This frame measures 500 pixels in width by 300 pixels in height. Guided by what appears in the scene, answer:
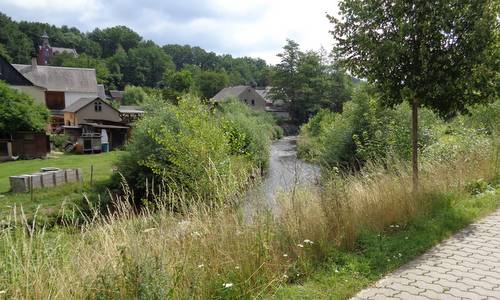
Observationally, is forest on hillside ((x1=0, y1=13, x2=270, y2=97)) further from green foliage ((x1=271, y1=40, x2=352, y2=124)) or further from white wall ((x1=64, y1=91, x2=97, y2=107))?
white wall ((x1=64, y1=91, x2=97, y2=107))

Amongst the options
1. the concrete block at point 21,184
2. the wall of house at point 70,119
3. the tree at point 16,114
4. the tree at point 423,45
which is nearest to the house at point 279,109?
the wall of house at point 70,119

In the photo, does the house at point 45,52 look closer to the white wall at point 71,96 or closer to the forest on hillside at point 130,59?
the forest on hillside at point 130,59

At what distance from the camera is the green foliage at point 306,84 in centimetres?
6550

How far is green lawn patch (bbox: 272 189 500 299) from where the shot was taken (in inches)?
158

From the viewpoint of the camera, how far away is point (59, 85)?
2243 inches

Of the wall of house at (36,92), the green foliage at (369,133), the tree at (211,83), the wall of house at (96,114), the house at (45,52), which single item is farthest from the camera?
the house at (45,52)

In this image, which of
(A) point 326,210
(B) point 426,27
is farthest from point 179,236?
(B) point 426,27

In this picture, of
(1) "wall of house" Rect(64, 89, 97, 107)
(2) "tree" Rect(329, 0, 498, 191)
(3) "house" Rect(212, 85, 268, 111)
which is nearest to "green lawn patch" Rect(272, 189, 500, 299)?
(2) "tree" Rect(329, 0, 498, 191)

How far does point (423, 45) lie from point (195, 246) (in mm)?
4714

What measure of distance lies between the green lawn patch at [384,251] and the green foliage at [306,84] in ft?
189

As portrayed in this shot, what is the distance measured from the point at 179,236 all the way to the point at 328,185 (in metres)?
2.32

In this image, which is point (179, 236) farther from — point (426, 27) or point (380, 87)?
point (426, 27)

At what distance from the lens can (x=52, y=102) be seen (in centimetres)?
5659

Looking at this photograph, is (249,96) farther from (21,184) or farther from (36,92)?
(21,184)
